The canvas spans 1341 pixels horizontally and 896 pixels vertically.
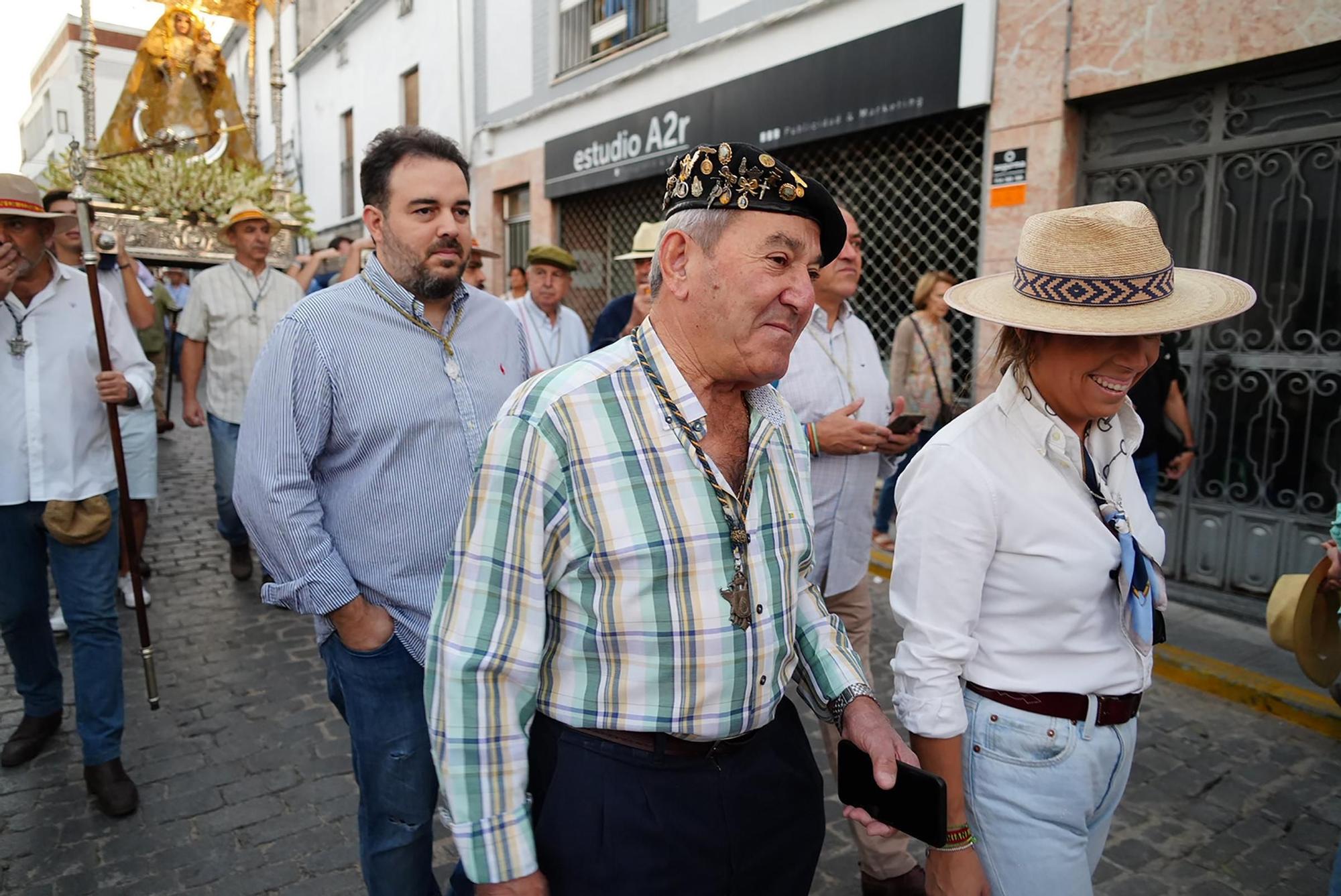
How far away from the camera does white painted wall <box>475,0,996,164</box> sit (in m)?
6.62

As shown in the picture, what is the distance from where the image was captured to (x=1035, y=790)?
180 cm

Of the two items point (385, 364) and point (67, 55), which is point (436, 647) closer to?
point (385, 364)

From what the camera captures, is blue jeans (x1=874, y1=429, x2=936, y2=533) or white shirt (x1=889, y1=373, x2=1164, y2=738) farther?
blue jeans (x1=874, y1=429, x2=936, y2=533)

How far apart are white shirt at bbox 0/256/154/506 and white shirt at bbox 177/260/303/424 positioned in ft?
7.24

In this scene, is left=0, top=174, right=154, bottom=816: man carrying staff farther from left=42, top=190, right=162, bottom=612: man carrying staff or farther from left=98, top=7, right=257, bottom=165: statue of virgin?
Answer: left=98, top=7, right=257, bottom=165: statue of virgin

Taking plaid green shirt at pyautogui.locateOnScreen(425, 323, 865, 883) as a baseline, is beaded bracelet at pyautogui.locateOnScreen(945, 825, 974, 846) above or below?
below

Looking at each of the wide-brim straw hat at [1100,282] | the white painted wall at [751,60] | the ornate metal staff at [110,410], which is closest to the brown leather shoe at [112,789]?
the ornate metal staff at [110,410]

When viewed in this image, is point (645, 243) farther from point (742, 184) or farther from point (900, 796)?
point (900, 796)

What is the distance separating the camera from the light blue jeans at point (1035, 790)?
1803 millimetres

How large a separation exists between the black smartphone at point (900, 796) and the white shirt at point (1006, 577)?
189mm

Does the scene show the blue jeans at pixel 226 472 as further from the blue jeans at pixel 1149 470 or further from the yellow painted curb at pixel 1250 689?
the blue jeans at pixel 1149 470

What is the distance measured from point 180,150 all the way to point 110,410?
4268mm

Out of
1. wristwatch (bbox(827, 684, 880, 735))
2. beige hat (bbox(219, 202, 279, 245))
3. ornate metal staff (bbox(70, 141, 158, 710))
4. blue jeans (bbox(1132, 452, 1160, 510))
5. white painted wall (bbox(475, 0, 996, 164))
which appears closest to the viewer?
wristwatch (bbox(827, 684, 880, 735))

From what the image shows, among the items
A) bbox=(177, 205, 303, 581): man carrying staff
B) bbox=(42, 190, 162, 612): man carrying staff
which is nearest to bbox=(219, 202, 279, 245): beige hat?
bbox=(177, 205, 303, 581): man carrying staff
